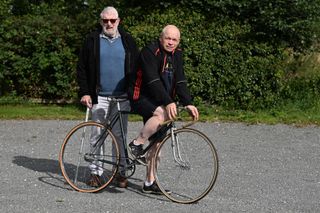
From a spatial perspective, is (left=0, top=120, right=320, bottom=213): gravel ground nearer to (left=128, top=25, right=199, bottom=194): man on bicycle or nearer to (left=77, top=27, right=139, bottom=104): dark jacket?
(left=128, top=25, right=199, bottom=194): man on bicycle

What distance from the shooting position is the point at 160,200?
698cm

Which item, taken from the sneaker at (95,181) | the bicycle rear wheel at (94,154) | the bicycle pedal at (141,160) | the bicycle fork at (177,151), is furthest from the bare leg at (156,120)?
the sneaker at (95,181)

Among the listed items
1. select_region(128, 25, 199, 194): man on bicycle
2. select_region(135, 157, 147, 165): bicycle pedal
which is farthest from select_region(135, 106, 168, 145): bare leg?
select_region(135, 157, 147, 165): bicycle pedal

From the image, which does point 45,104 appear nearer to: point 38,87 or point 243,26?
point 38,87

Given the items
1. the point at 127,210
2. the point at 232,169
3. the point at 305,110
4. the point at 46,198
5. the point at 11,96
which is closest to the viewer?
the point at 127,210

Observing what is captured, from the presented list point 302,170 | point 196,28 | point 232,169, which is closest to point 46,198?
point 232,169

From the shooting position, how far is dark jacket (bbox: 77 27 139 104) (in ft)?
24.0

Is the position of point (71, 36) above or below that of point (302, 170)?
above

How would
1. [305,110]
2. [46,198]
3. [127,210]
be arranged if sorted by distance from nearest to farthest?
[127,210], [46,198], [305,110]

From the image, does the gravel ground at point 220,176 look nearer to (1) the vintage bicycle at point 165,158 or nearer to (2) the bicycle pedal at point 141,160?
(1) the vintage bicycle at point 165,158

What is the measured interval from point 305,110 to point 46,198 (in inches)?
267

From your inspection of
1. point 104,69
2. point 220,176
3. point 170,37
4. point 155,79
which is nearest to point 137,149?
point 155,79

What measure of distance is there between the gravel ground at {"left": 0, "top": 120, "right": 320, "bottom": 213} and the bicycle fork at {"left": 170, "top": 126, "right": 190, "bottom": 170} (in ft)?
1.28

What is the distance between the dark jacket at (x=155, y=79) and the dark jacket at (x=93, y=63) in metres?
0.35
